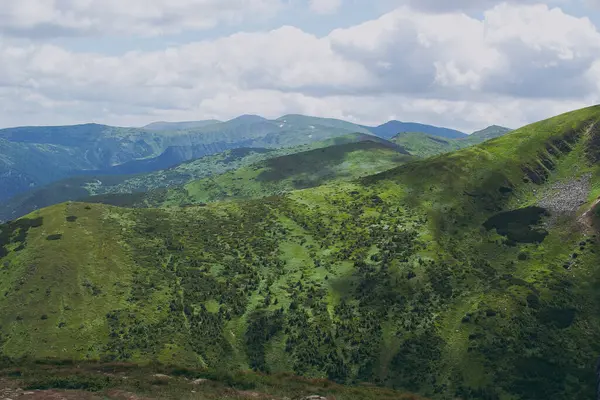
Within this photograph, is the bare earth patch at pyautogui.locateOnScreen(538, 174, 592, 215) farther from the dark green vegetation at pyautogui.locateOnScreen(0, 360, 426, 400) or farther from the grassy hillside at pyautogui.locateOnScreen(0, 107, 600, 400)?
the dark green vegetation at pyautogui.locateOnScreen(0, 360, 426, 400)

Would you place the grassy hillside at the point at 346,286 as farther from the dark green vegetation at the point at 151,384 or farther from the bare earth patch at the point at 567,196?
the dark green vegetation at the point at 151,384

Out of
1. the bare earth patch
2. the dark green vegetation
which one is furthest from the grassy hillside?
the dark green vegetation

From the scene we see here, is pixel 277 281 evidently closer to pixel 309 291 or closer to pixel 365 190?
pixel 309 291

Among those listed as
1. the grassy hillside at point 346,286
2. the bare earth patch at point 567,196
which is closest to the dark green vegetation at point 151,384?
the grassy hillside at point 346,286

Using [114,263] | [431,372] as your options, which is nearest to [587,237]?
[431,372]

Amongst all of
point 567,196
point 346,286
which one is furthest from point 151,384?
Result: point 567,196

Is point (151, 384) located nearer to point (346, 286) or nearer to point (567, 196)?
point (346, 286)
